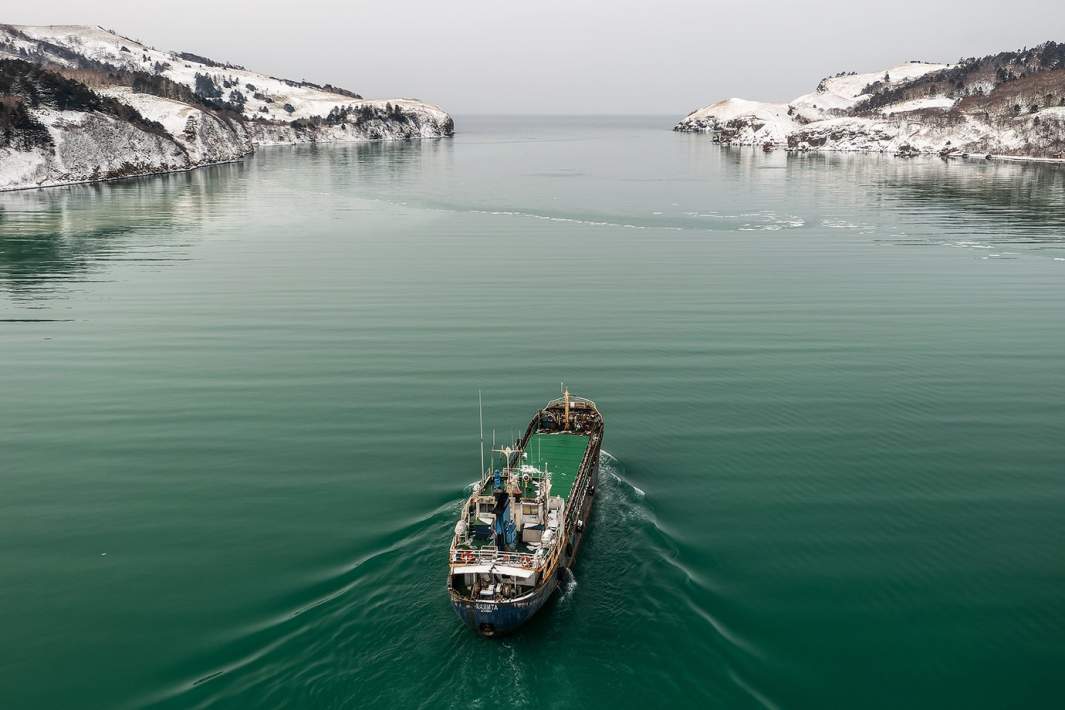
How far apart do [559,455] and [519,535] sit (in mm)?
8654

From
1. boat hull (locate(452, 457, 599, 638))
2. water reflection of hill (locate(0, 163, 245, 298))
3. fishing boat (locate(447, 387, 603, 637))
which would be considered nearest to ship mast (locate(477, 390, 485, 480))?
fishing boat (locate(447, 387, 603, 637))

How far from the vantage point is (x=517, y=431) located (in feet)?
142

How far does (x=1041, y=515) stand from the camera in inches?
1367

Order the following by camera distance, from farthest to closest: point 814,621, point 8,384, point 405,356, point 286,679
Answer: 1. point 405,356
2. point 8,384
3. point 814,621
4. point 286,679

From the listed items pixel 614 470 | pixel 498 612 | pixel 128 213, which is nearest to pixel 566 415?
pixel 614 470

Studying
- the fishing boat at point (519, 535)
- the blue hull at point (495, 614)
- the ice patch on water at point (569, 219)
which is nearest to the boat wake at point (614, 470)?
the fishing boat at point (519, 535)

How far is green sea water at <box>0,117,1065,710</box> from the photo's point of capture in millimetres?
25641

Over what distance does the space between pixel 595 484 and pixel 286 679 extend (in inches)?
674

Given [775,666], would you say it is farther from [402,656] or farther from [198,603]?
[198,603]

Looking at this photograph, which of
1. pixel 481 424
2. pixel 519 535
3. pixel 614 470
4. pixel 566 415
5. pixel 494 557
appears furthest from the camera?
pixel 481 424

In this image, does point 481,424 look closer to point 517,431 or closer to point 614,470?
point 517,431

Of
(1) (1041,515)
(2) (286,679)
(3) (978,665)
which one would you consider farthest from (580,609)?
(1) (1041,515)

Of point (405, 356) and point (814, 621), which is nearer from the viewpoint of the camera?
point (814, 621)

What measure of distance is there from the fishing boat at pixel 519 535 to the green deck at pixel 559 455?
0.17 feet
